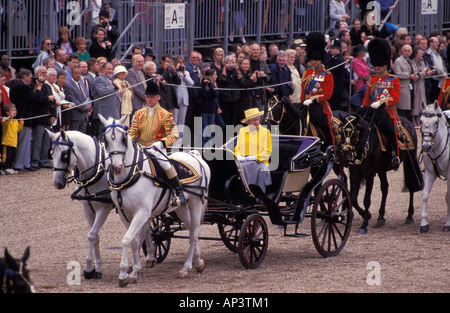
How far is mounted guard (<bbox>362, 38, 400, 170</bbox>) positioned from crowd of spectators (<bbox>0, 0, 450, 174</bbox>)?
153 centimetres

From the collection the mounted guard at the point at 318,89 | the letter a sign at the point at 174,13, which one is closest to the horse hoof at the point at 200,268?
the mounted guard at the point at 318,89

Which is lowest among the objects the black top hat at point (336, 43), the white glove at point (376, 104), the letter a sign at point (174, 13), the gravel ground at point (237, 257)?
the gravel ground at point (237, 257)

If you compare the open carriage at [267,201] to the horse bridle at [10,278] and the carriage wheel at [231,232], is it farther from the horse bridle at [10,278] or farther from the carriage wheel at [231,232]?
the horse bridle at [10,278]

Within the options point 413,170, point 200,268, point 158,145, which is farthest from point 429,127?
point 158,145

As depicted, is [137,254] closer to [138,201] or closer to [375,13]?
[138,201]

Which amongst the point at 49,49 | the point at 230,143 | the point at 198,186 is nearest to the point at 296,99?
the point at 49,49

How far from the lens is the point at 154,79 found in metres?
16.3

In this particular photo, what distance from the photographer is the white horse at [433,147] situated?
1202 cm

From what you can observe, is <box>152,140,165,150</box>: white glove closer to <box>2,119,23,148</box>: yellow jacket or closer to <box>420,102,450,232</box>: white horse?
<box>420,102,450,232</box>: white horse

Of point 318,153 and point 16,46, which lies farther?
point 16,46

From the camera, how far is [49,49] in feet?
53.6

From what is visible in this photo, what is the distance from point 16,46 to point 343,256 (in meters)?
9.54

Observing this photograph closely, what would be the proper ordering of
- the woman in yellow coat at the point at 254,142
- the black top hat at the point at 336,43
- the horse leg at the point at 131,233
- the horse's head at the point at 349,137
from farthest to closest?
the black top hat at the point at 336,43, the horse's head at the point at 349,137, the woman in yellow coat at the point at 254,142, the horse leg at the point at 131,233

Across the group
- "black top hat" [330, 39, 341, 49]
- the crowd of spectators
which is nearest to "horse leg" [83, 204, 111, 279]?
the crowd of spectators
